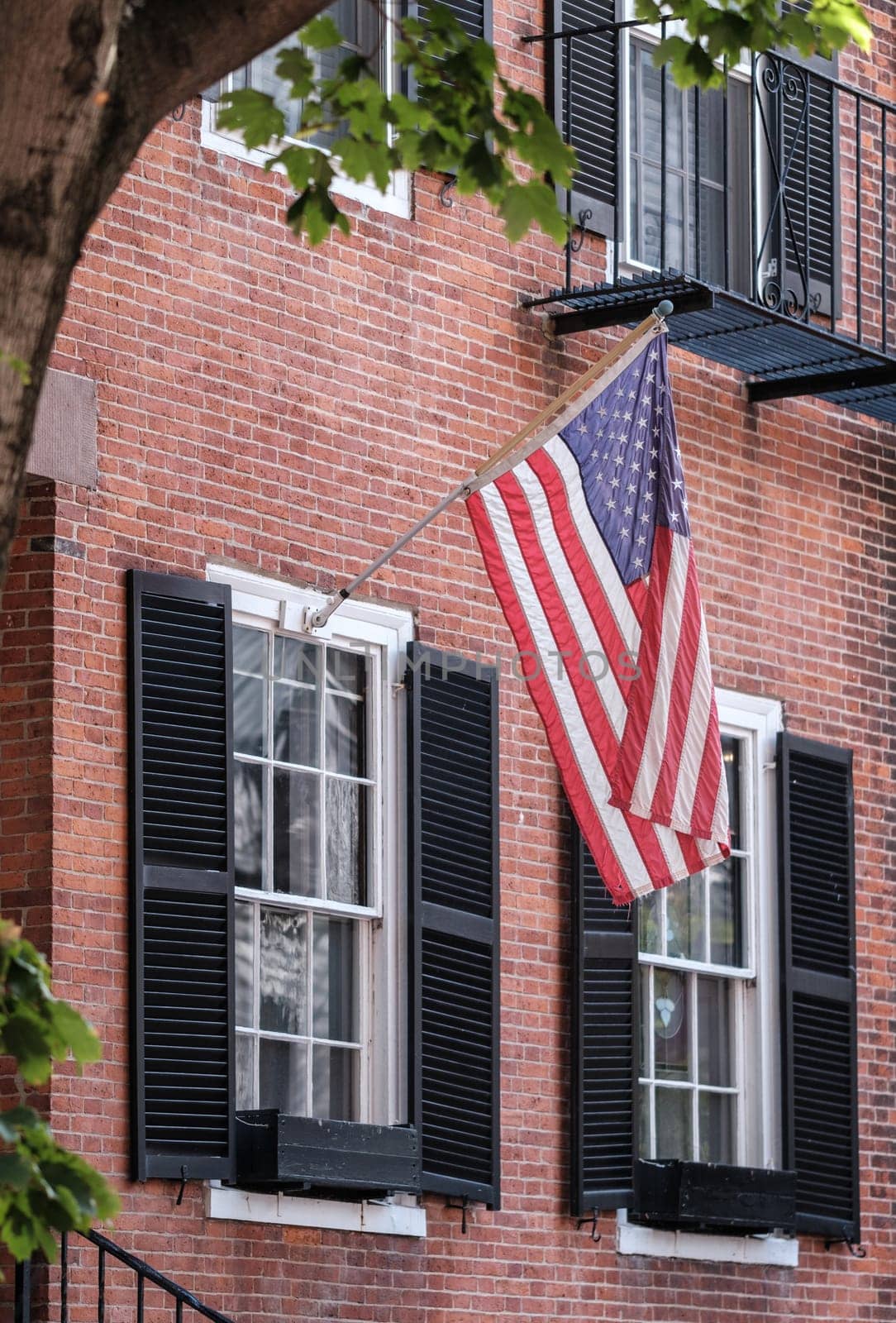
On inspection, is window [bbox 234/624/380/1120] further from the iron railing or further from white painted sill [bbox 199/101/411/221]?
the iron railing

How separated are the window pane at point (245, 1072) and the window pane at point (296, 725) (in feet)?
3.52

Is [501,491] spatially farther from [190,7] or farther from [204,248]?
[190,7]

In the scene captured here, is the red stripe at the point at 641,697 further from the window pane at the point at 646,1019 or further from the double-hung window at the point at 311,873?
the window pane at the point at 646,1019

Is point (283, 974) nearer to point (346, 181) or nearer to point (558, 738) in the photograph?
point (558, 738)

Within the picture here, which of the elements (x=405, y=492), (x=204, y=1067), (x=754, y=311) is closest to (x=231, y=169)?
(x=405, y=492)

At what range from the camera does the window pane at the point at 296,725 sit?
35.8 ft

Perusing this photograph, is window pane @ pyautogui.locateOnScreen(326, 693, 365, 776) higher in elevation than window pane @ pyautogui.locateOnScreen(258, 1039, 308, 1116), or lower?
higher

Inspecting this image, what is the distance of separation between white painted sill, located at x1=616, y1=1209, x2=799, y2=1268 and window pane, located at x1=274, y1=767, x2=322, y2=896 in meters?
2.26

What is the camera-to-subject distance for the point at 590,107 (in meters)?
12.8

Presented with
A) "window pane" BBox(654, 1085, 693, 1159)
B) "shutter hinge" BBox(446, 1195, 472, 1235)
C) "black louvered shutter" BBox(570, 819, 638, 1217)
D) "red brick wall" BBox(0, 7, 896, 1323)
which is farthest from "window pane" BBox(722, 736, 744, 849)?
"shutter hinge" BBox(446, 1195, 472, 1235)

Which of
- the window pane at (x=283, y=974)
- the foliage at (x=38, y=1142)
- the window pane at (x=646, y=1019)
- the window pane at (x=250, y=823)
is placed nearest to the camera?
the foliage at (x=38, y=1142)

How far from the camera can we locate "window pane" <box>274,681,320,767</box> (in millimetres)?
10906

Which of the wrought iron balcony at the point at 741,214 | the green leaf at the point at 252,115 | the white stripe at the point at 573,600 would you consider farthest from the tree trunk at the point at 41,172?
Result: the wrought iron balcony at the point at 741,214

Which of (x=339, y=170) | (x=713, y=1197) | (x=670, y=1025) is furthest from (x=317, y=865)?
(x=339, y=170)
